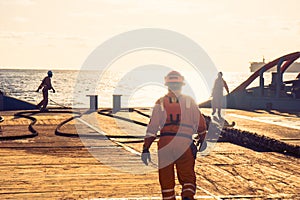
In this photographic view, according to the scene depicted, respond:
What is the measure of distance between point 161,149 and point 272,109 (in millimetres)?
21527

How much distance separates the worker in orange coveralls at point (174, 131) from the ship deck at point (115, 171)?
1.22m

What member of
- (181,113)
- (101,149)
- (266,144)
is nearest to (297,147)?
(266,144)

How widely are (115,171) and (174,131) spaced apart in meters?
3.51

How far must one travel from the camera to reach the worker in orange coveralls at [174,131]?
7.29 m

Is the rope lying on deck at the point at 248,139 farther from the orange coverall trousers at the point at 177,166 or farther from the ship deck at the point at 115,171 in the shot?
the orange coverall trousers at the point at 177,166

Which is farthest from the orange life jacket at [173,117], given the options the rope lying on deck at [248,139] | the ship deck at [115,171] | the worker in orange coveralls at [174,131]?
the rope lying on deck at [248,139]

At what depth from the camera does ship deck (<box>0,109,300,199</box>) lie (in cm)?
869

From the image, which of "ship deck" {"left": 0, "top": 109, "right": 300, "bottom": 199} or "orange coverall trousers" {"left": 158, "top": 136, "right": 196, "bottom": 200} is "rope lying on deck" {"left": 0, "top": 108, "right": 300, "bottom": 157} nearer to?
"ship deck" {"left": 0, "top": 109, "right": 300, "bottom": 199}

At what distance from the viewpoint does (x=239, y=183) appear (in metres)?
9.48

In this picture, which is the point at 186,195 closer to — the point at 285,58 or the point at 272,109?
the point at 272,109

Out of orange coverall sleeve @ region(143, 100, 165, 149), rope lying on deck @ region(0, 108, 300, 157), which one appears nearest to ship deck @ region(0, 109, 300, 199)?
rope lying on deck @ region(0, 108, 300, 157)

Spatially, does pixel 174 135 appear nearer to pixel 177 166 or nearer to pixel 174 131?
pixel 174 131

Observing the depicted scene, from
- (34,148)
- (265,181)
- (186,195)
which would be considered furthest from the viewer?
(34,148)

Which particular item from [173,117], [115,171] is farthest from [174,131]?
[115,171]
